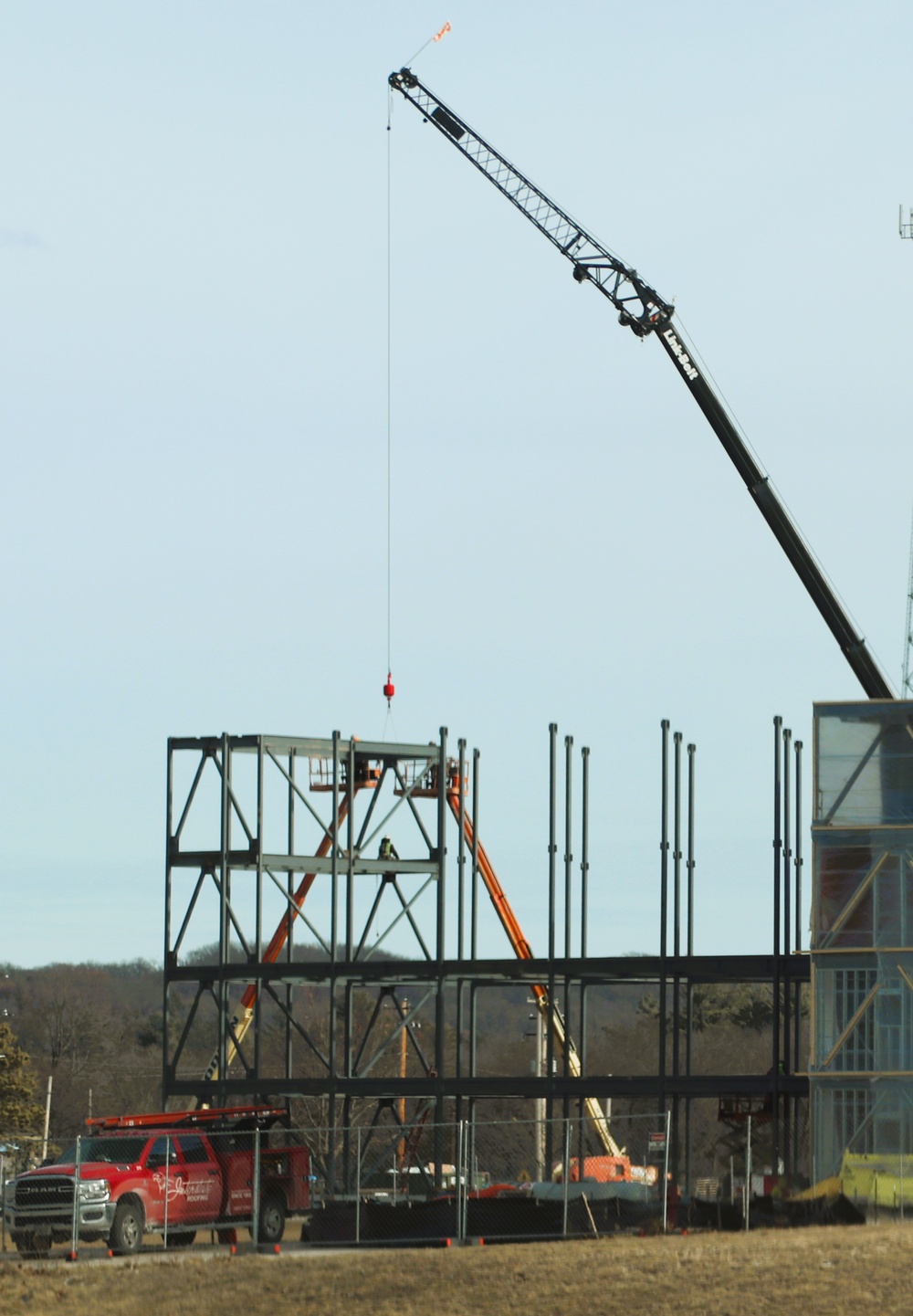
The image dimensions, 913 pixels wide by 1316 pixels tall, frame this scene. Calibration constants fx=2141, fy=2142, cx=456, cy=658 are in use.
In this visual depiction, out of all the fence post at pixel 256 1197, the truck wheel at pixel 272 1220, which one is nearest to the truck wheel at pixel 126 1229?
the fence post at pixel 256 1197

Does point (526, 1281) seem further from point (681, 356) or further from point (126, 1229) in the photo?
point (681, 356)

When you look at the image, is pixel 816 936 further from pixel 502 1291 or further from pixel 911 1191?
pixel 502 1291

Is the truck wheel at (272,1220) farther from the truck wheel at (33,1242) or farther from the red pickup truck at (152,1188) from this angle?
the truck wheel at (33,1242)

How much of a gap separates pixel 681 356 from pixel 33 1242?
955 inches

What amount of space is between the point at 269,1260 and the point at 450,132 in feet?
107

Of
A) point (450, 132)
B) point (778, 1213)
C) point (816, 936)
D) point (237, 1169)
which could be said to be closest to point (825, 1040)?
point (816, 936)

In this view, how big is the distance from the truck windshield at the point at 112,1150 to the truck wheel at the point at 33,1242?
1151 millimetres

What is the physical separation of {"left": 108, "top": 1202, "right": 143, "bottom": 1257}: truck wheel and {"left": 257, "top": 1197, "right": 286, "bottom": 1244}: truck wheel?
8.47 ft

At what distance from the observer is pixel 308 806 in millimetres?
46094

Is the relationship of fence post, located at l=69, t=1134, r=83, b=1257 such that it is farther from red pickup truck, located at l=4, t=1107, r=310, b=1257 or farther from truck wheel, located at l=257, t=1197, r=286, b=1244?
truck wheel, located at l=257, t=1197, r=286, b=1244

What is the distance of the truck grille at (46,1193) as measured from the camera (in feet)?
103

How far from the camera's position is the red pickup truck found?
3131 cm

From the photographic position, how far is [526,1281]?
2491cm

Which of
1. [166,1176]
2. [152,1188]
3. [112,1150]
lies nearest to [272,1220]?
[152,1188]
